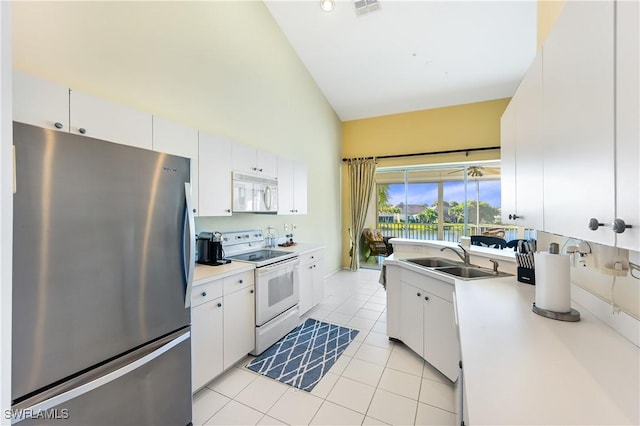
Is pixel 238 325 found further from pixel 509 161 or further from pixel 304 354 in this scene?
pixel 509 161

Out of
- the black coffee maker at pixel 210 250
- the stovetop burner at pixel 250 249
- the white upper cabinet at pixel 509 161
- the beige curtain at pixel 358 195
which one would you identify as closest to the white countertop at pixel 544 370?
the white upper cabinet at pixel 509 161

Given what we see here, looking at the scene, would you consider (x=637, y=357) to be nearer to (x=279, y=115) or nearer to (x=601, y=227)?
(x=601, y=227)

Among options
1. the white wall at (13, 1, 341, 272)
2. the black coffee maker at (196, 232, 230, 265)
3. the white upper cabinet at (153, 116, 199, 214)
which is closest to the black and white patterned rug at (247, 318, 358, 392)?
the black coffee maker at (196, 232, 230, 265)

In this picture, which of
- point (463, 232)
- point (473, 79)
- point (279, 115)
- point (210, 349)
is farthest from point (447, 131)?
point (210, 349)

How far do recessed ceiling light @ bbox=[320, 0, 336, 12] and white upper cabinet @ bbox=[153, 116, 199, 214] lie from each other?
2529 millimetres

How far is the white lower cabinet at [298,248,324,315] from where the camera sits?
11.1 feet

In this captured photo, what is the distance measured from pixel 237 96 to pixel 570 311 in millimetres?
3604

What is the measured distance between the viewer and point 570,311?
4.25 ft

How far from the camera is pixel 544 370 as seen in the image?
90 cm

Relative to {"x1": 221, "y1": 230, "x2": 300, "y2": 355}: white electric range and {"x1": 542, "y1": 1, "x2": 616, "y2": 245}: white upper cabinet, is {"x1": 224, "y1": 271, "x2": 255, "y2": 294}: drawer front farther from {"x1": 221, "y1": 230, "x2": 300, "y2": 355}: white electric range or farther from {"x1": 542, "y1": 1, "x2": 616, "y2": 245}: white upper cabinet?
{"x1": 542, "y1": 1, "x2": 616, "y2": 245}: white upper cabinet

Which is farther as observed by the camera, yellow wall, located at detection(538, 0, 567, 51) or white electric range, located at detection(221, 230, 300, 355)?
white electric range, located at detection(221, 230, 300, 355)

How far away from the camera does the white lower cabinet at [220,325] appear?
1.94m

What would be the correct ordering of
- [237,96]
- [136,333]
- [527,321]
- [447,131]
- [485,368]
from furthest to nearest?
[447,131], [237,96], [136,333], [527,321], [485,368]

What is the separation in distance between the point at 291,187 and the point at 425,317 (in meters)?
2.41
